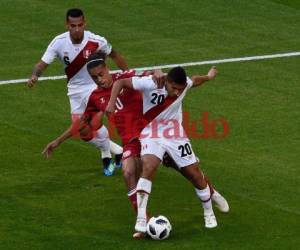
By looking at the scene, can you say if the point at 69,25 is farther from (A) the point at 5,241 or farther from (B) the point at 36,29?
(B) the point at 36,29

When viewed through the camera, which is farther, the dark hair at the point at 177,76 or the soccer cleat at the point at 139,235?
the soccer cleat at the point at 139,235

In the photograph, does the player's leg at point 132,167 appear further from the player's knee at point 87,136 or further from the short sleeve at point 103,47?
the short sleeve at point 103,47

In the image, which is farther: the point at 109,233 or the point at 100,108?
the point at 100,108

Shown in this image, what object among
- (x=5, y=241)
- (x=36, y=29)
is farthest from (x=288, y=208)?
(x=36, y=29)

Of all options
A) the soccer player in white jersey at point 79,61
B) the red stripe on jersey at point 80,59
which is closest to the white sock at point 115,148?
the soccer player in white jersey at point 79,61

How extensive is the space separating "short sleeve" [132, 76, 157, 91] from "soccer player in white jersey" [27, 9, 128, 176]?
3.38 m

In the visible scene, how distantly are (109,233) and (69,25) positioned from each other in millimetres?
4651

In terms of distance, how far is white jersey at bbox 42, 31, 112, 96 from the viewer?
1975 centimetres

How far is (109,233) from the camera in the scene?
16266mm

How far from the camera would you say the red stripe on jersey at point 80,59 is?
1978cm

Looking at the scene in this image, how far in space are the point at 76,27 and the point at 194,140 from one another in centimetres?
320

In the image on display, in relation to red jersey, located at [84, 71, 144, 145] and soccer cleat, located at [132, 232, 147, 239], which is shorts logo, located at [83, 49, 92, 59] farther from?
soccer cleat, located at [132, 232, 147, 239]

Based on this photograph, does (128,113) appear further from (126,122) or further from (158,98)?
(158,98)

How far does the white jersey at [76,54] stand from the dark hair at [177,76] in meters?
3.95
